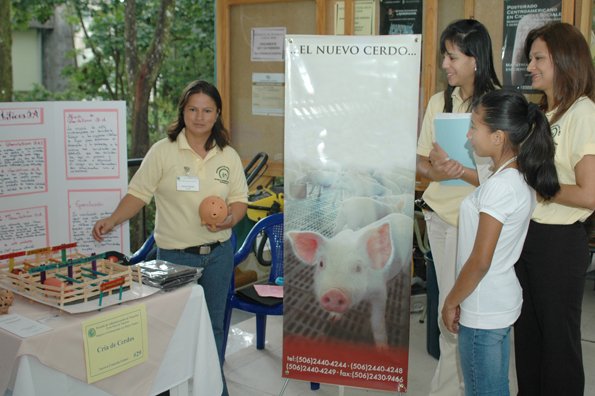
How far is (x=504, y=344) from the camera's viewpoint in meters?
1.65

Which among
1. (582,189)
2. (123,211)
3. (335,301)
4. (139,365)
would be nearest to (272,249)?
(335,301)

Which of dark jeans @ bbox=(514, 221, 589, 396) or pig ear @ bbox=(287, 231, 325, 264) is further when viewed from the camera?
pig ear @ bbox=(287, 231, 325, 264)

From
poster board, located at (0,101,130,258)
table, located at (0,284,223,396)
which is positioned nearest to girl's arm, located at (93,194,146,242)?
poster board, located at (0,101,130,258)

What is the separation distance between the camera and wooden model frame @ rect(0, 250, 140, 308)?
1.61 metres

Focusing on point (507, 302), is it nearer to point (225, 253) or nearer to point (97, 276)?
point (225, 253)

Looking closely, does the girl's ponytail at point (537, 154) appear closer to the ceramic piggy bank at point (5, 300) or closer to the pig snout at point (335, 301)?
the pig snout at point (335, 301)

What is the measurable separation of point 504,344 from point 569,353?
0.40 m

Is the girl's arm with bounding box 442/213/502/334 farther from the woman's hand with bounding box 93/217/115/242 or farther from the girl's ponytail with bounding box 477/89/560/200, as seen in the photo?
the woman's hand with bounding box 93/217/115/242

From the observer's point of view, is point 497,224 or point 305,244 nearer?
point 497,224

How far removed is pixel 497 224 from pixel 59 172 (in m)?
1.88

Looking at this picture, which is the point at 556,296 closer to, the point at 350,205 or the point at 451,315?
the point at 451,315

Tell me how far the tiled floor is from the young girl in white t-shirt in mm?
835

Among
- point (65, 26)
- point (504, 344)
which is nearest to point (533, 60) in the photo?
point (504, 344)

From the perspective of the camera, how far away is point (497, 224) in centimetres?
151
